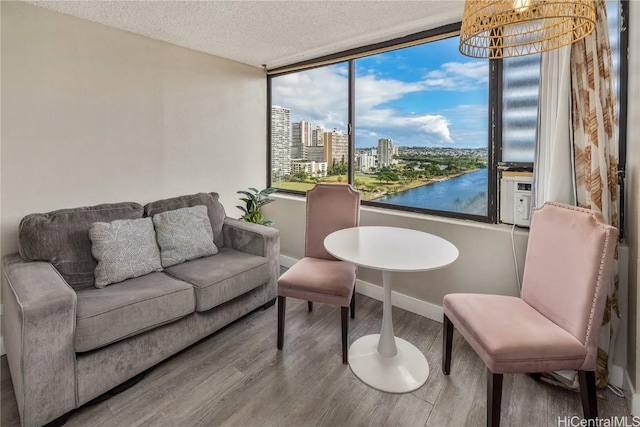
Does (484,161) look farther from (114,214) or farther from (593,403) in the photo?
(114,214)

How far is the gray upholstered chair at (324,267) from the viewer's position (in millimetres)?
1977

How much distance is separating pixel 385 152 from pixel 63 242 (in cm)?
255

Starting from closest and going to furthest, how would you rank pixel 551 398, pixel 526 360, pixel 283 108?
pixel 526 360 < pixel 551 398 < pixel 283 108

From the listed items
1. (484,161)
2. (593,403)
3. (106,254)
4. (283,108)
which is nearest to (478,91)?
(484,161)

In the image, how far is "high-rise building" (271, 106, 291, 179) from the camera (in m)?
3.78

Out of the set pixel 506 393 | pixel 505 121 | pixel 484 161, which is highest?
pixel 505 121

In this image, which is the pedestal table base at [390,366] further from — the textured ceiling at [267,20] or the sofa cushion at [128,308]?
the textured ceiling at [267,20]

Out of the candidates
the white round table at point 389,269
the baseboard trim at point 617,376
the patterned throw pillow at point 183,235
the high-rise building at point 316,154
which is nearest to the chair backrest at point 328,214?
the white round table at point 389,269

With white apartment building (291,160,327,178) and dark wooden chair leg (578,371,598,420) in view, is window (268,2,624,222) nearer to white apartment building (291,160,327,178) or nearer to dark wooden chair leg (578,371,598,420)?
white apartment building (291,160,327,178)

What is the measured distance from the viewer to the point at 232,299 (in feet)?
7.65

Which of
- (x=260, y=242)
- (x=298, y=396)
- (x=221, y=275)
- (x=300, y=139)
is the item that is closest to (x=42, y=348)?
(x=221, y=275)

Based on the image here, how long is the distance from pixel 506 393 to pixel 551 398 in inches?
8.8

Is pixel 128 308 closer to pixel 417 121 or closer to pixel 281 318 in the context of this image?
pixel 281 318

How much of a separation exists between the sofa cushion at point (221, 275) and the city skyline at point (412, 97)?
1565mm
